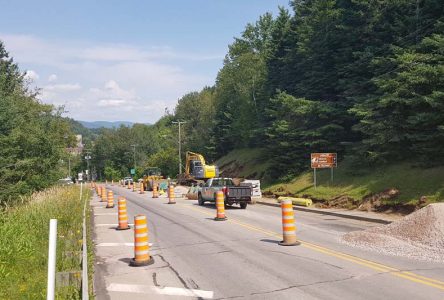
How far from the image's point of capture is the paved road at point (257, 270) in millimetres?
8094

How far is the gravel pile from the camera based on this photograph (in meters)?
11.5

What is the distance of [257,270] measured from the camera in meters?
9.89

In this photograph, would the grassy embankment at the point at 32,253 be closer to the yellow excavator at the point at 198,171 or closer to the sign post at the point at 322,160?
the sign post at the point at 322,160

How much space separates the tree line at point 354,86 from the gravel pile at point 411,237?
837cm

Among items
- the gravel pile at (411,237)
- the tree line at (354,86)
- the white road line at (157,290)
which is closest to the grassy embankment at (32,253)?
the white road line at (157,290)

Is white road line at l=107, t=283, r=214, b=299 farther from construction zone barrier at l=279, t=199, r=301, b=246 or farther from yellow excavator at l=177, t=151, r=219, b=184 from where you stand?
yellow excavator at l=177, t=151, r=219, b=184

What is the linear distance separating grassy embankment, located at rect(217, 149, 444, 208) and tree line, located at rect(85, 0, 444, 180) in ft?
2.59

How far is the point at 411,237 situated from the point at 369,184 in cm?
1160

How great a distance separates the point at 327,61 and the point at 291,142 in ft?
23.2

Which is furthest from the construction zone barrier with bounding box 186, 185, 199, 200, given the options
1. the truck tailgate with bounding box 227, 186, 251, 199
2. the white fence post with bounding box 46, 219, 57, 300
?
the white fence post with bounding box 46, 219, 57, 300

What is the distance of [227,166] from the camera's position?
61.2 m

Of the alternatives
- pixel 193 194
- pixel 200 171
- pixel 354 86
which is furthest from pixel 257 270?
pixel 200 171

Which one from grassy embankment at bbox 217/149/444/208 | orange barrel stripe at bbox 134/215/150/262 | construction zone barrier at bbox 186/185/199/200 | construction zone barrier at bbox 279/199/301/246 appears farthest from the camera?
construction zone barrier at bbox 186/185/199/200

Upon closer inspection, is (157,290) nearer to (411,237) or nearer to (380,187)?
(411,237)
